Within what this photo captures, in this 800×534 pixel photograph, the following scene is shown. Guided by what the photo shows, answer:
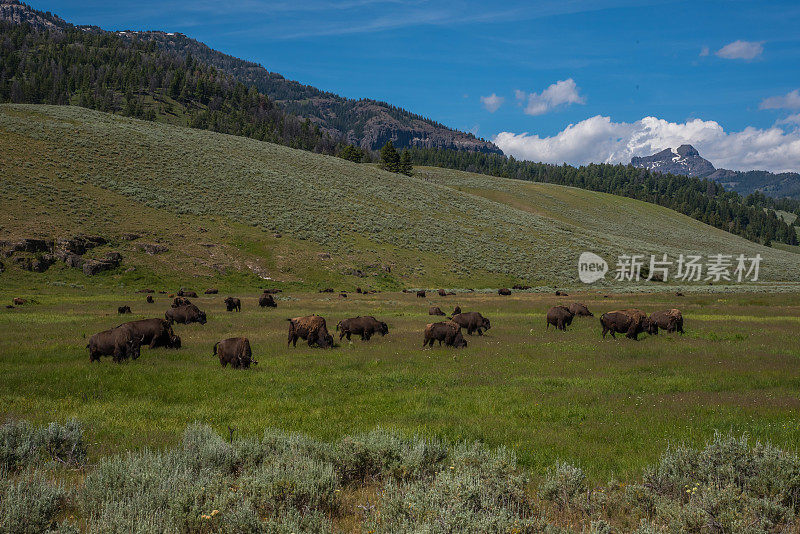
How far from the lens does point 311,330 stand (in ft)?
62.1

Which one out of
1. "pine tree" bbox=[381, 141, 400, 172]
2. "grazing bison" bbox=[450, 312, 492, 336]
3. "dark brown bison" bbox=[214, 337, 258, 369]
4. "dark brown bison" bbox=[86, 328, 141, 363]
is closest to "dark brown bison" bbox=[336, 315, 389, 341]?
"grazing bison" bbox=[450, 312, 492, 336]

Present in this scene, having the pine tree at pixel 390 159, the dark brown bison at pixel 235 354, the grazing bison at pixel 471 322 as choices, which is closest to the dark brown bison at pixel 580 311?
the grazing bison at pixel 471 322

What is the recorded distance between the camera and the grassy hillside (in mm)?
49062

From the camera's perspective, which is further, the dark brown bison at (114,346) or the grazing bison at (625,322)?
the grazing bison at (625,322)

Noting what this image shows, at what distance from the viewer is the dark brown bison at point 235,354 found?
48.5ft

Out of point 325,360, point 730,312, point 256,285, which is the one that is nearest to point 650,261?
point 730,312

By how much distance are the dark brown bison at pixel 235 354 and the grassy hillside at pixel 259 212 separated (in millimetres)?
31682

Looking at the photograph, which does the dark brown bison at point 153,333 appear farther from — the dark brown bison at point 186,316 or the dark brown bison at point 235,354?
the dark brown bison at point 186,316

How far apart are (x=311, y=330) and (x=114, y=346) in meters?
6.92

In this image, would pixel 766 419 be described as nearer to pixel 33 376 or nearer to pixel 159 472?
pixel 159 472

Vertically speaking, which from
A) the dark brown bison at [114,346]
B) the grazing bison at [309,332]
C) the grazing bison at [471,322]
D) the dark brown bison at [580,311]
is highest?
the dark brown bison at [580,311]

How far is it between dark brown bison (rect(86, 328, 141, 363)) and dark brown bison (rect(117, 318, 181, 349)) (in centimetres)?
47

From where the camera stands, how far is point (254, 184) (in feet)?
235

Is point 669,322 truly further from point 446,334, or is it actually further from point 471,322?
point 446,334
